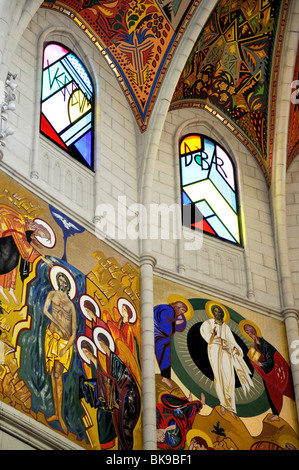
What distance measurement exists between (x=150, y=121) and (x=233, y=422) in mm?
4774

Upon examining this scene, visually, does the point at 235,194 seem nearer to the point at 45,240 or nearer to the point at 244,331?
the point at 244,331

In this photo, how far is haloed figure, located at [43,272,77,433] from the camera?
40.1 feet

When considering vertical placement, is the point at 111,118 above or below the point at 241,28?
below

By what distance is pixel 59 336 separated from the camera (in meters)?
12.6

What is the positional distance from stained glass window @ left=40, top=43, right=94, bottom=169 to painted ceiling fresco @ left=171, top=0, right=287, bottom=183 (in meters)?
1.95

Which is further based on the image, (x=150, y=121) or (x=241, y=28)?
(x=241, y=28)

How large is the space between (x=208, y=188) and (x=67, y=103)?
271 cm

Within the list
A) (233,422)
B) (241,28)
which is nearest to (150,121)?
(241,28)

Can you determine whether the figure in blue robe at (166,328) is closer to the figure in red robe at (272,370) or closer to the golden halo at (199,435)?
the golden halo at (199,435)

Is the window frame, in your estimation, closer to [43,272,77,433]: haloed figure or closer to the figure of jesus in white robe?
the figure of jesus in white robe

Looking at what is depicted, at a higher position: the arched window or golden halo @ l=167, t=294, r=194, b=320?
the arched window

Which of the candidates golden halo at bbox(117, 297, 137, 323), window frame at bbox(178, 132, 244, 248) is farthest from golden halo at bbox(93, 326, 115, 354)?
window frame at bbox(178, 132, 244, 248)

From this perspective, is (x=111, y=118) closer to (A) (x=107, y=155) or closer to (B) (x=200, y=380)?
(A) (x=107, y=155)

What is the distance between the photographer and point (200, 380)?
14.0 m
